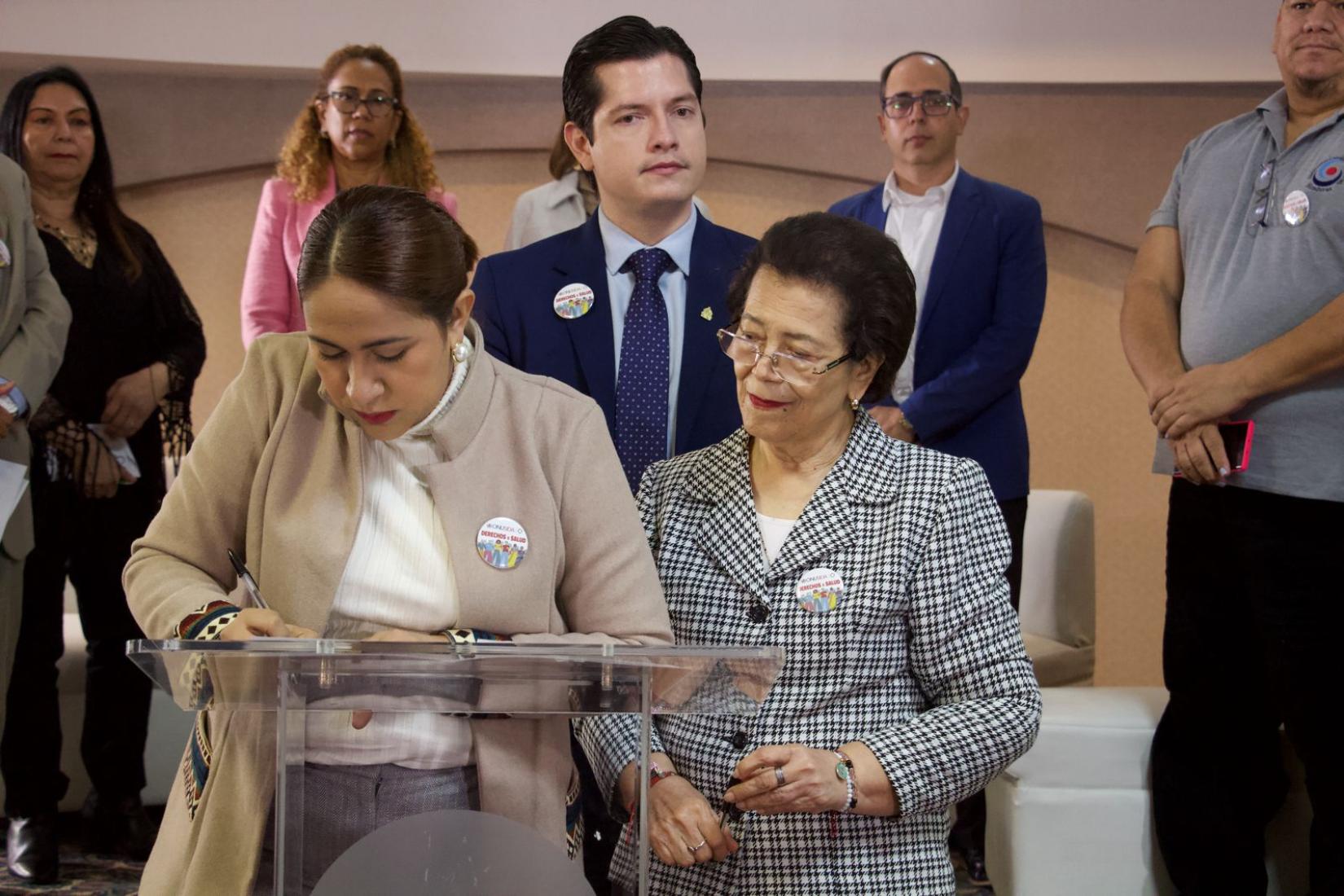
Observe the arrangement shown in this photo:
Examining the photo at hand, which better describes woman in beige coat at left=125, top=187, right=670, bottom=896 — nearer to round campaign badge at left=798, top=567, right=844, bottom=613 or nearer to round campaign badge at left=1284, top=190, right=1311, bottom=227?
round campaign badge at left=798, top=567, right=844, bottom=613

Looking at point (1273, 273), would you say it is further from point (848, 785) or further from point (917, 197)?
point (848, 785)

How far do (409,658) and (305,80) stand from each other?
12.6 ft

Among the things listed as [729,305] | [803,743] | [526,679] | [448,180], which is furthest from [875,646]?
[448,180]

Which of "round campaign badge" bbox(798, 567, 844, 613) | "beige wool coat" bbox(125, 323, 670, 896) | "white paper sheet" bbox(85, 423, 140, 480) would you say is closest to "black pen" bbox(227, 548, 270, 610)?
"beige wool coat" bbox(125, 323, 670, 896)

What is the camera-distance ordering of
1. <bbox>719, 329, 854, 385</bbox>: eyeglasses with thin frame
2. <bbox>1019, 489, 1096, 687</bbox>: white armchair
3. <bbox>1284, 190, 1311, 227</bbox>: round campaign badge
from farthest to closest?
1. <bbox>1019, 489, 1096, 687</bbox>: white armchair
2. <bbox>1284, 190, 1311, 227</bbox>: round campaign badge
3. <bbox>719, 329, 854, 385</bbox>: eyeglasses with thin frame

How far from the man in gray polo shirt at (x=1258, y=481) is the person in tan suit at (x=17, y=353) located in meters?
2.17

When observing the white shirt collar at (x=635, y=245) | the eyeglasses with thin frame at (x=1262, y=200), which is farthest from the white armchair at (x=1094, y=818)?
the white shirt collar at (x=635, y=245)

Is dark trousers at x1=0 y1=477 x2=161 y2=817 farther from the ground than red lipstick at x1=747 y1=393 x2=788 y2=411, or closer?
closer

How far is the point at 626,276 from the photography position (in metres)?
2.27

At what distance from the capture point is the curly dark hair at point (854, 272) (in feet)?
6.28

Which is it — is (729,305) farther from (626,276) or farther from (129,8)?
(129,8)

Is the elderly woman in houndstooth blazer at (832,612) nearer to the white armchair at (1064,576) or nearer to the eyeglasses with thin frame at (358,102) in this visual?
the eyeglasses with thin frame at (358,102)

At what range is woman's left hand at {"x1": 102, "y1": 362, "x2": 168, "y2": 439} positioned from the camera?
10.8ft

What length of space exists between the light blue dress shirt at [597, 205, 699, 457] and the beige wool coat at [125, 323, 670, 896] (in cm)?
51
